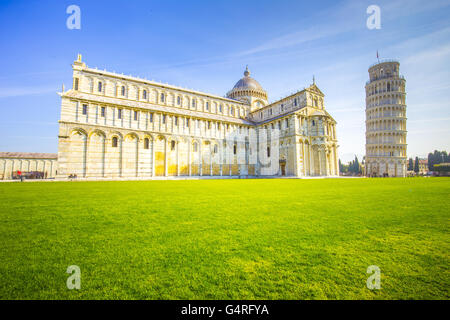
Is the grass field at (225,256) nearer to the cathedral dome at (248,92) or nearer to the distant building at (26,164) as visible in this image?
the cathedral dome at (248,92)

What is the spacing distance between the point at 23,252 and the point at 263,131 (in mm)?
42661

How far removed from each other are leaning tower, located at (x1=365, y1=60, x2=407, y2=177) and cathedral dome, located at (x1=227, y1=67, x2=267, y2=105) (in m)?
34.6

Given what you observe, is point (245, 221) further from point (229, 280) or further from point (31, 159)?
point (31, 159)

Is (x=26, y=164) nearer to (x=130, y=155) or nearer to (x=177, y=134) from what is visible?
(x=130, y=155)

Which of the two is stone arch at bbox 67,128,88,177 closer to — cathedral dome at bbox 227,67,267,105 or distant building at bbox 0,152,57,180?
distant building at bbox 0,152,57,180

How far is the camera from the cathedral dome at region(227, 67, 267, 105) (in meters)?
51.7

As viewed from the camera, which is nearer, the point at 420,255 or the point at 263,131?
the point at 420,255

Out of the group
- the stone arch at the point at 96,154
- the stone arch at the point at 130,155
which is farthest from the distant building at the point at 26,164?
the stone arch at the point at 130,155

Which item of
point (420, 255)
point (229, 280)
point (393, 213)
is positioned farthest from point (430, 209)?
point (229, 280)

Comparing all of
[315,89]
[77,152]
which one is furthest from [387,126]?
[77,152]
